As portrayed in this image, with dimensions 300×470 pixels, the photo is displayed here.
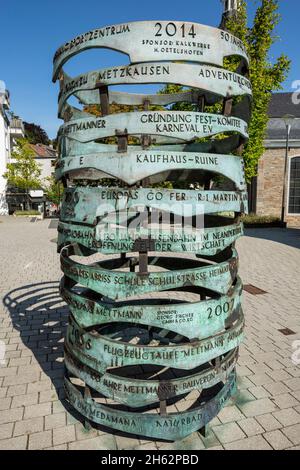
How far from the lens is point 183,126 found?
8.39 ft

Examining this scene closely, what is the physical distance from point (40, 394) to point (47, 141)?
8458 centimetres

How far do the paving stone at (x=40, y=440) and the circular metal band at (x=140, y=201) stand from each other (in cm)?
186

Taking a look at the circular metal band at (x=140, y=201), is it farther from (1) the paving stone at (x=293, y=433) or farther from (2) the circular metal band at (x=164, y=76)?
(1) the paving stone at (x=293, y=433)

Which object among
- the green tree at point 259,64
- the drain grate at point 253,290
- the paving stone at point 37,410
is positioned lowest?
the paving stone at point 37,410

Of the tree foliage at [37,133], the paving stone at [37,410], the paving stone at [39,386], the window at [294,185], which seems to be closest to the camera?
the paving stone at [37,410]

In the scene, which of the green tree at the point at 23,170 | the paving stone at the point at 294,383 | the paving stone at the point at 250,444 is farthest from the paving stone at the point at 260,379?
the green tree at the point at 23,170

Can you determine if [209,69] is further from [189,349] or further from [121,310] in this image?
[189,349]

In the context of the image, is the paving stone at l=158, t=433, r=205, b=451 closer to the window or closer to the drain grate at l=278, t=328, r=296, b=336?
the drain grate at l=278, t=328, r=296, b=336

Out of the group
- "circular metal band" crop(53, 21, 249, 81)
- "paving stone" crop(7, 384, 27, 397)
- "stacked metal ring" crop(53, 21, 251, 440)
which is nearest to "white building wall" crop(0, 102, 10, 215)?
"paving stone" crop(7, 384, 27, 397)

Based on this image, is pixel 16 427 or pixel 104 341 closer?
pixel 104 341

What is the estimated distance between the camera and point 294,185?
2447cm

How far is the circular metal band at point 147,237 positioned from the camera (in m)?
2.62

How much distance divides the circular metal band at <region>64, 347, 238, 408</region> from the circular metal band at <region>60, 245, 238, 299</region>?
2.24 feet

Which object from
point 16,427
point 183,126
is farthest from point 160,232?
point 16,427
